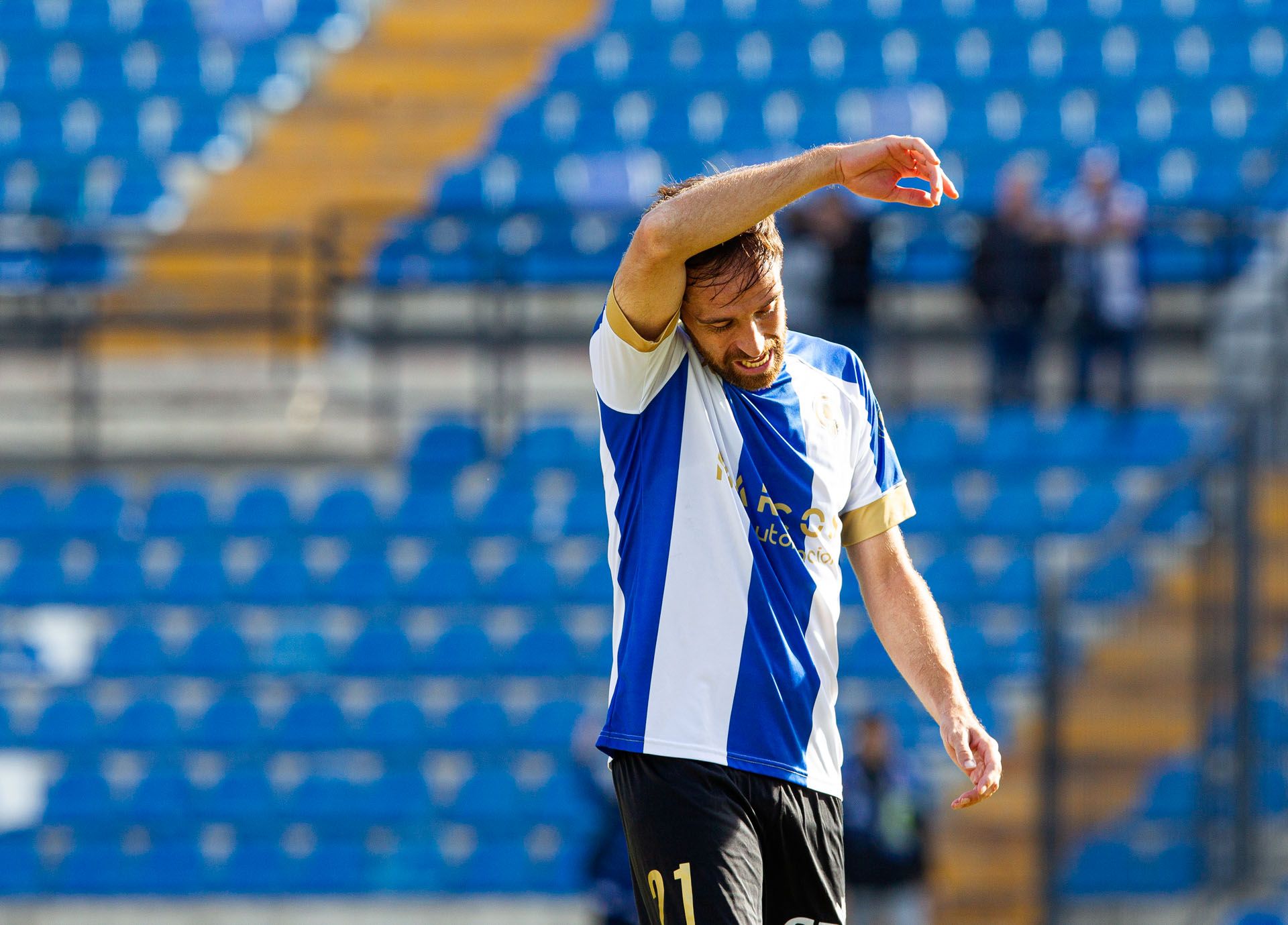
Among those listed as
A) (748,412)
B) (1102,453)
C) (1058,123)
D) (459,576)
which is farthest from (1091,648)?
(1058,123)

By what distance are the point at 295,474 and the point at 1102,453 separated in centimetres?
487

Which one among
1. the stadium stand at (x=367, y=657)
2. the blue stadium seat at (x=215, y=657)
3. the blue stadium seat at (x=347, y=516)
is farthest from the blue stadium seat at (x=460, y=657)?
the blue stadium seat at (x=215, y=657)

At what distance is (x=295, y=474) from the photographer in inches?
415

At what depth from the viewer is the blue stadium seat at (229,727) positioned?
9359mm

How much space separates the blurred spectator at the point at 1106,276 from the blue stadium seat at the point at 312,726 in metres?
4.75

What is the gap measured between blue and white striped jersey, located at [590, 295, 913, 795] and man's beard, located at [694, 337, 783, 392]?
23 mm

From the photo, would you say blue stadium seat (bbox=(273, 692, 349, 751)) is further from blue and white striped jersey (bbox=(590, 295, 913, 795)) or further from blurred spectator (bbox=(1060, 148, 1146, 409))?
blue and white striped jersey (bbox=(590, 295, 913, 795))

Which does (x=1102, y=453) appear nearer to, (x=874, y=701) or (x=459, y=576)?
(x=874, y=701)

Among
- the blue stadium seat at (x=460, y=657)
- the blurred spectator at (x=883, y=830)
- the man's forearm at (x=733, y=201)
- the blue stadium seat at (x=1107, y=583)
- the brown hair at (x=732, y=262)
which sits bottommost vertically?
the blurred spectator at (x=883, y=830)

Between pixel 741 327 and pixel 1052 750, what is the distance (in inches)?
201

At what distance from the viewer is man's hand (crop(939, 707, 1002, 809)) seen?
9.61ft

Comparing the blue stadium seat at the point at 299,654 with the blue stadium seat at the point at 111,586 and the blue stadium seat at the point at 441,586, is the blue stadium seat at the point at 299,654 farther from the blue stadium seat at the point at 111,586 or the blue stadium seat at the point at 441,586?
the blue stadium seat at the point at 111,586

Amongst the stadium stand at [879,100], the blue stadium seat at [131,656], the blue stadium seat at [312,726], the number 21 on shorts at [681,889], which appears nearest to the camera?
the number 21 on shorts at [681,889]

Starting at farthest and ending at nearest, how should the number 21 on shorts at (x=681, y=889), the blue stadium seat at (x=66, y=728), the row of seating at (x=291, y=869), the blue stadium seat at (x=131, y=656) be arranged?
the blue stadium seat at (x=131, y=656) < the blue stadium seat at (x=66, y=728) < the row of seating at (x=291, y=869) < the number 21 on shorts at (x=681, y=889)
